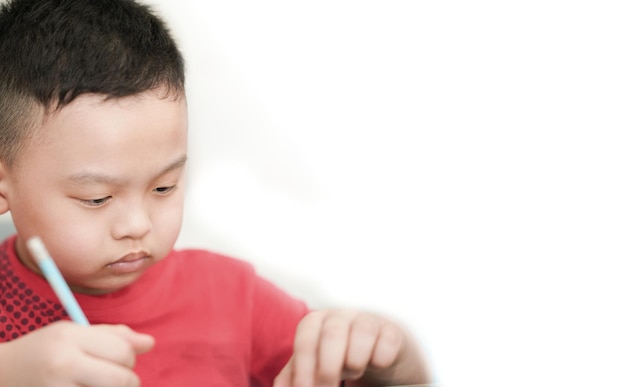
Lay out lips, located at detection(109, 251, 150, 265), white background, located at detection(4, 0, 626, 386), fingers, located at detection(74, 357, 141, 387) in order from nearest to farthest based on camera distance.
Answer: fingers, located at detection(74, 357, 141, 387), lips, located at detection(109, 251, 150, 265), white background, located at detection(4, 0, 626, 386)

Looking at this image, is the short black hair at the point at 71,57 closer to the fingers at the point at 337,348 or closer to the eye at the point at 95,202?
the eye at the point at 95,202

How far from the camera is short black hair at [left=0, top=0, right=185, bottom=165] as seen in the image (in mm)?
537

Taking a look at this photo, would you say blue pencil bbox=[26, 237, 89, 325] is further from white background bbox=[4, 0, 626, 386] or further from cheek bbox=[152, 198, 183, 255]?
white background bbox=[4, 0, 626, 386]

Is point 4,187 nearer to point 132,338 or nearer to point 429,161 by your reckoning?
point 132,338

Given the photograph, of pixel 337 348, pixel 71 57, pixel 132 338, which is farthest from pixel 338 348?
pixel 71 57

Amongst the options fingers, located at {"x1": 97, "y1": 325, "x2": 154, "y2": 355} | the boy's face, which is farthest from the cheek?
fingers, located at {"x1": 97, "y1": 325, "x2": 154, "y2": 355}

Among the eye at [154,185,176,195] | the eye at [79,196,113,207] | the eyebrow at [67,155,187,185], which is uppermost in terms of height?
the eyebrow at [67,155,187,185]

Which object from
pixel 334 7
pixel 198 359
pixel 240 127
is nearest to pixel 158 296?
pixel 198 359

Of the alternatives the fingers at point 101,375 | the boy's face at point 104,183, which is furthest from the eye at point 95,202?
the fingers at point 101,375

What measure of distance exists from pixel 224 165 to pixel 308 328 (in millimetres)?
243

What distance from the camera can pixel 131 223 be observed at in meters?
0.54

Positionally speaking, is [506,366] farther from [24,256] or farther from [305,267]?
[24,256]

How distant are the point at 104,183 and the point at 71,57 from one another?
81mm

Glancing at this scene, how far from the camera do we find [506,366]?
68cm
